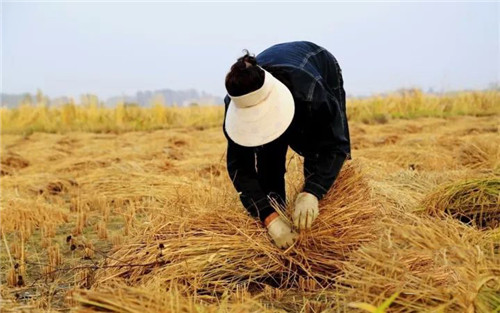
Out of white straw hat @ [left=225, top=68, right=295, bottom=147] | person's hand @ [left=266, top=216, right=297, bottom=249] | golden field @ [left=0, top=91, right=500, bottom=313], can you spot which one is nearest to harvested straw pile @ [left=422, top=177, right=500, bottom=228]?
golden field @ [left=0, top=91, right=500, bottom=313]

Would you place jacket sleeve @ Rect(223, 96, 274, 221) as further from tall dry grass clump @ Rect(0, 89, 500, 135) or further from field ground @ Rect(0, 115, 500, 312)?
tall dry grass clump @ Rect(0, 89, 500, 135)

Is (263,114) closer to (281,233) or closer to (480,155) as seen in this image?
(281,233)

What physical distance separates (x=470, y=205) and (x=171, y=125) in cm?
995

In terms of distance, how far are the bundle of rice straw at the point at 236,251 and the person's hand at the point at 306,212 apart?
89 millimetres

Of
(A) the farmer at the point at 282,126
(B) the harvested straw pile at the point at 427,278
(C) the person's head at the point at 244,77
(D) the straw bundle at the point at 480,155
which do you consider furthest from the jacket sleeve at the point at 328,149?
(D) the straw bundle at the point at 480,155

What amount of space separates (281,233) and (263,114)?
0.51 m

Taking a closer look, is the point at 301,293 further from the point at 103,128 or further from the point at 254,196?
the point at 103,128

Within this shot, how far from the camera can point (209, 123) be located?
12.4m

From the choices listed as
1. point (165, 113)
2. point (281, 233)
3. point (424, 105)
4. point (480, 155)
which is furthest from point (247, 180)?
point (424, 105)

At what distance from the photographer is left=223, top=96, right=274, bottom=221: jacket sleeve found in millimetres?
2348

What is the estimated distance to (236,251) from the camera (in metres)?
2.32

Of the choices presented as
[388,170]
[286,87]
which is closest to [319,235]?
[286,87]

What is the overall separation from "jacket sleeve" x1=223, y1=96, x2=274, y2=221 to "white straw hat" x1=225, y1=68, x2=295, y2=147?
21 centimetres

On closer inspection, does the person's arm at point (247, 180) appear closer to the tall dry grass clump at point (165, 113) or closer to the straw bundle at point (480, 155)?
the straw bundle at point (480, 155)
